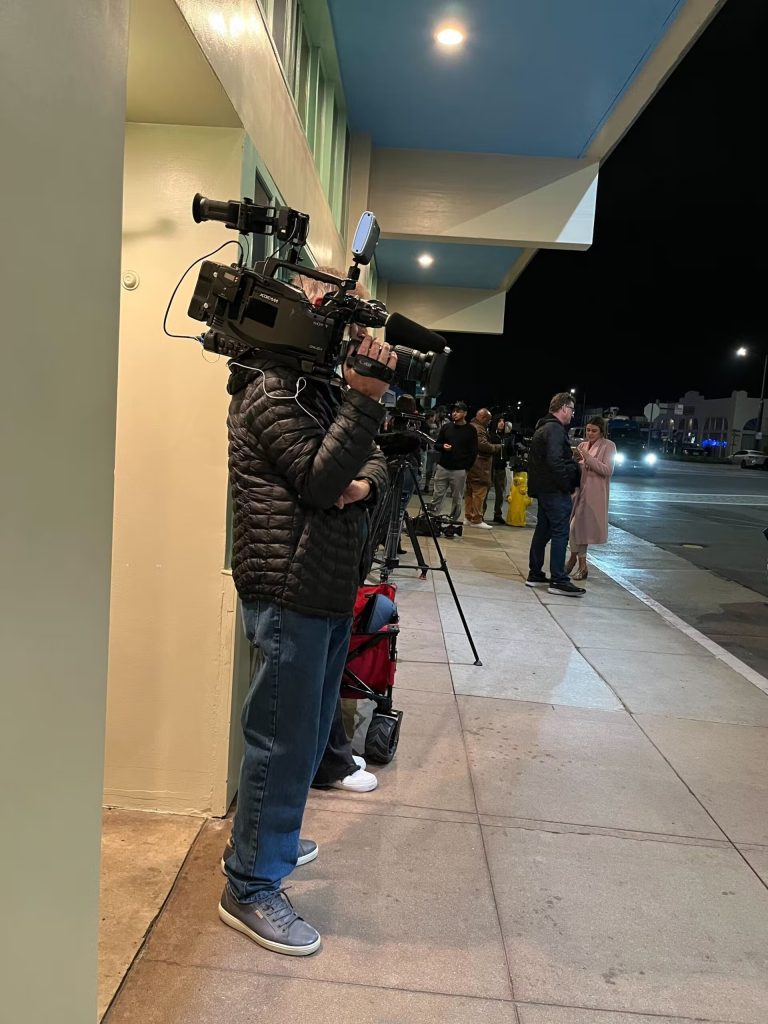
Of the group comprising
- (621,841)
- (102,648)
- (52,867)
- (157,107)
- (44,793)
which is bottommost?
(621,841)

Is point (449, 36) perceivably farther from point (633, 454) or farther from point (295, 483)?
point (633, 454)

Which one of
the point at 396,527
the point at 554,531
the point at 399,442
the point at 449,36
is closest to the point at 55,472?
the point at 399,442

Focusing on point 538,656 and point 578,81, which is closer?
point 538,656

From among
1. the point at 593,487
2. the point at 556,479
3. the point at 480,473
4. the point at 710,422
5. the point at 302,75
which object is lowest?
the point at 480,473

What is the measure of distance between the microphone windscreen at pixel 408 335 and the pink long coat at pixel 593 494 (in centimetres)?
628

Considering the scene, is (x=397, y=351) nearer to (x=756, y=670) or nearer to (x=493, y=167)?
(x=756, y=670)

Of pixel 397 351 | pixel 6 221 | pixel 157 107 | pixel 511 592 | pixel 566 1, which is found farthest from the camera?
pixel 511 592

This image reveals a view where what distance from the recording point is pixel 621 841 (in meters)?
3.23

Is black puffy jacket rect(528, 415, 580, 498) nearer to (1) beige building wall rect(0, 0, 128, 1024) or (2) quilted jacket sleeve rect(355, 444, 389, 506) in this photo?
(2) quilted jacket sleeve rect(355, 444, 389, 506)

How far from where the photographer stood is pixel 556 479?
7766mm

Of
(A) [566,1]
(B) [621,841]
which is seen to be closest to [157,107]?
(B) [621,841]

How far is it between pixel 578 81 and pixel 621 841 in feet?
20.2

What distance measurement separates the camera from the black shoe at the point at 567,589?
8.02 meters

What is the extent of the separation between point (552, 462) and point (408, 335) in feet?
18.3
